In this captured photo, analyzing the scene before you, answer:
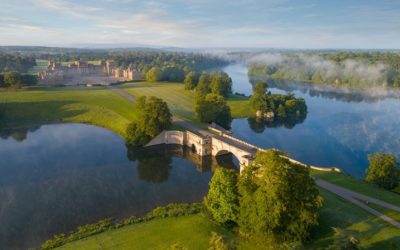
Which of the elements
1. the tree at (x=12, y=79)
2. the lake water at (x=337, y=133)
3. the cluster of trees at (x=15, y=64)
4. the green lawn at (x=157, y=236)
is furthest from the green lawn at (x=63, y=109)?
the cluster of trees at (x=15, y=64)

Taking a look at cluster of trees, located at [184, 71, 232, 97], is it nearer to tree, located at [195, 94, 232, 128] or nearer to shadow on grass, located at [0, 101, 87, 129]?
tree, located at [195, 94, 232, 128]

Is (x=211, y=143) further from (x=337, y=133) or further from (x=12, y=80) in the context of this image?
(x=12, y=80)

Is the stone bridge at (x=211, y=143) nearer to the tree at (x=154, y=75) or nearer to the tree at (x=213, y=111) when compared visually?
the tree at (x=213, y=111)

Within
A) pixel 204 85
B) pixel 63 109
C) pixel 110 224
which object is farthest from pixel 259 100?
pixel 110 224

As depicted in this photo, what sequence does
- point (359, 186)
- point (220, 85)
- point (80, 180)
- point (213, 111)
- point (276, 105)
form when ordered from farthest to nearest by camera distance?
point (220, 85)
point (276, 105)
point (213, 111)
point (80, 180)
point (359, 186)

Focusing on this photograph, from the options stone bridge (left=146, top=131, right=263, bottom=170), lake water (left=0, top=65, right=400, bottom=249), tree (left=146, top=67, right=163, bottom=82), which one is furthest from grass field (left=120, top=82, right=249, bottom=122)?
stone bridge (left=146, top=131, right=263, bottom=170)

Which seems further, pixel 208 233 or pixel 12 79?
pixel 12 79
